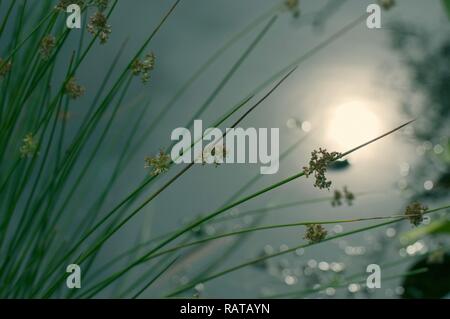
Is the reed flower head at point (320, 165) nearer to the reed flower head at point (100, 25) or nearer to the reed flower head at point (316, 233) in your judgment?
the reed flower head at point (316, 233)

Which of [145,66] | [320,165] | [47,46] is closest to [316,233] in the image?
[320,165]

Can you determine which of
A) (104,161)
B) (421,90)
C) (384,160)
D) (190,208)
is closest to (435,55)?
(421,90)

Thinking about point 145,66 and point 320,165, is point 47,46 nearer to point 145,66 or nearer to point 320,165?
point 145,66

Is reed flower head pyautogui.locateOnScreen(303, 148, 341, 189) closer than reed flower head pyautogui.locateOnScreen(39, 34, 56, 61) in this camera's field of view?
Yes

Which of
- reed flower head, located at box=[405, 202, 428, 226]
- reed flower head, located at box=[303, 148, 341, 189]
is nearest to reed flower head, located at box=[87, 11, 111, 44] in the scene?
reed flower head, located at box=[303, 148, 341, 189]

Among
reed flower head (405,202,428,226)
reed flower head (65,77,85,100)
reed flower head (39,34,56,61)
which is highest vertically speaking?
reed flower head (39,34,56,61)

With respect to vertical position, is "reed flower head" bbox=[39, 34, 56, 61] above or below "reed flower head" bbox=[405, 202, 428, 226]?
above

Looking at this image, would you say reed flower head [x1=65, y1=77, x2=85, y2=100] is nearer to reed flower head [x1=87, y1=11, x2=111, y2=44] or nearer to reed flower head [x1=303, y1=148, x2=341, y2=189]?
reed flower head [x1=87, y1=11, x2=111, y2=44]

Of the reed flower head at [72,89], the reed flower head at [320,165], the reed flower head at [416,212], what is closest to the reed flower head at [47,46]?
the reed flower head at [72,89]

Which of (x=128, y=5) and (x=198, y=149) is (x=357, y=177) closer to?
(x=198, y=149)
